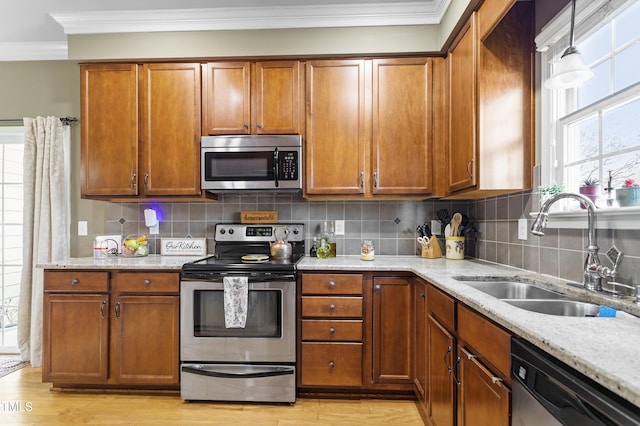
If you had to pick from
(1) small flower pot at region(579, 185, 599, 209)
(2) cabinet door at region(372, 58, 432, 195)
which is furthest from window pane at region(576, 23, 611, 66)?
(2) cabinet door at region(372, 58, 432, 195)

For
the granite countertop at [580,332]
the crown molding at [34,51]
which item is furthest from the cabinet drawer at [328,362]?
the crown molding at [34,51]

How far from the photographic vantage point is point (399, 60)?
2.53m

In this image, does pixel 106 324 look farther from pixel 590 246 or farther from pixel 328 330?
pixel 590 246

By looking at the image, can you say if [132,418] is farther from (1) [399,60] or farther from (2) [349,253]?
A: (1) [399,60]

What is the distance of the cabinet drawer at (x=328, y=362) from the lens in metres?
2.27

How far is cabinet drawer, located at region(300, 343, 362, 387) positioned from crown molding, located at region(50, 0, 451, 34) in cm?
224

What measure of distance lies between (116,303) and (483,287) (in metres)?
2.29

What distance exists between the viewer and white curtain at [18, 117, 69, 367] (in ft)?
9.25

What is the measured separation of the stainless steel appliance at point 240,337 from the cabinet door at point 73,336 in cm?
61

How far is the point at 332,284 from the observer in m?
2.28

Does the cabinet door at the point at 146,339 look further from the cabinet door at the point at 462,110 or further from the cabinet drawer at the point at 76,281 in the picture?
the cabinet door at the point at 462,110

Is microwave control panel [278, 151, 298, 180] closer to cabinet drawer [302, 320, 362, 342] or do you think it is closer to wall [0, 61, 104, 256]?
cabinet drawer [302, 320, 362, 342]

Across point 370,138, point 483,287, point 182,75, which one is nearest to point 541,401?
point 483,287

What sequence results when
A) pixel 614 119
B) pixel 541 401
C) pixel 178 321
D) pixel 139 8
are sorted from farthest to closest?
pixel 139 8
pixel 178 321
pixel 614 119
pixel 541 401
